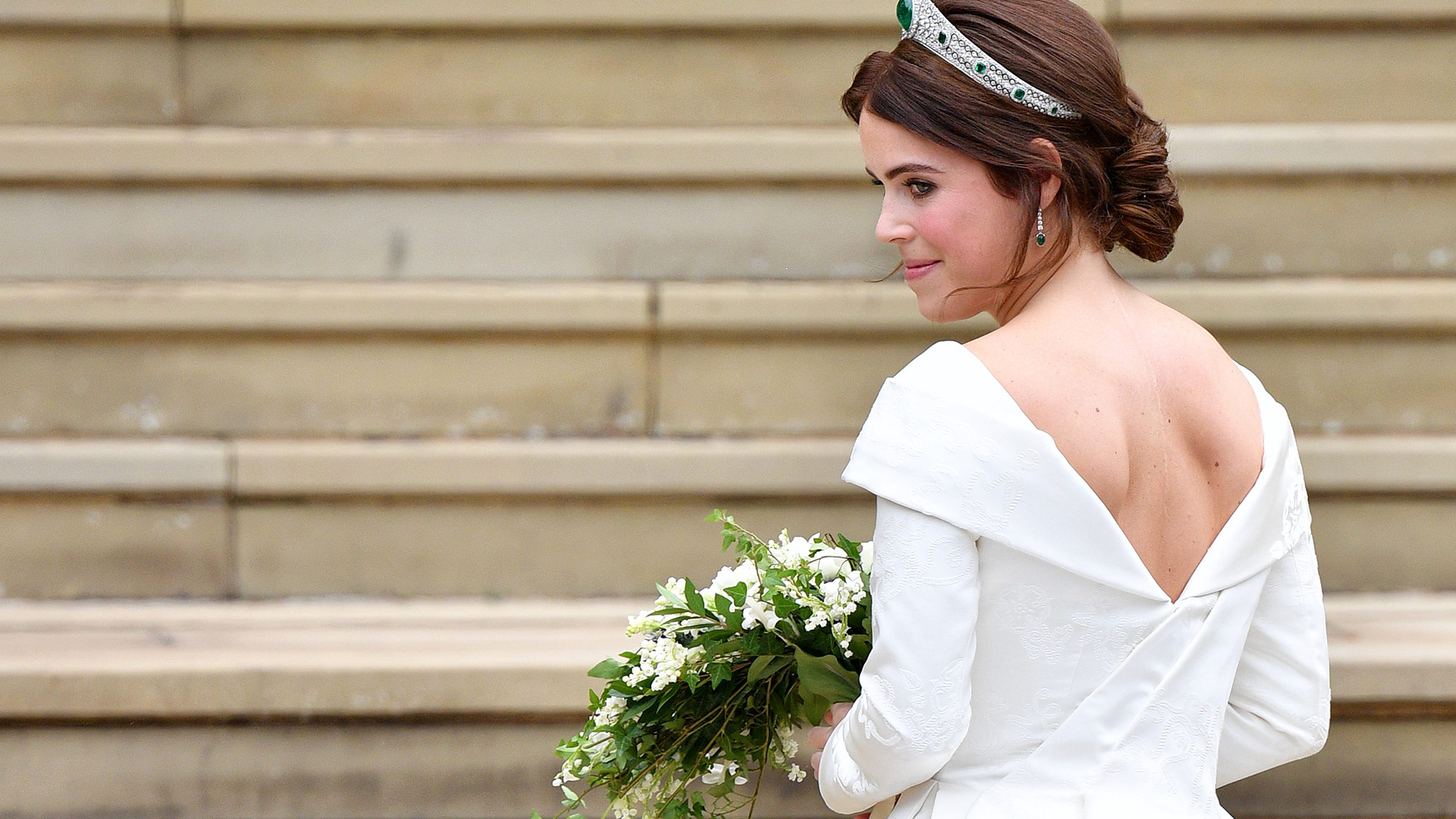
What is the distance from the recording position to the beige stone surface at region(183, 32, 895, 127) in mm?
3953

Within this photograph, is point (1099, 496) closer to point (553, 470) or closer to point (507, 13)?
point (553, 470)

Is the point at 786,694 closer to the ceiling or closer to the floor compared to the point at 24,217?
closer to the floor

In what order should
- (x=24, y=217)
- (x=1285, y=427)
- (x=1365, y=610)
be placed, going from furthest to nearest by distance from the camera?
(x=24, y=217) → (x=1365, y=610) → (x=1285, y=427)

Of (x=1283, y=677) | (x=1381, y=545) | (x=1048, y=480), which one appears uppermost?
(x=1048, y=480)

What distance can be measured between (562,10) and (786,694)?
2630mm

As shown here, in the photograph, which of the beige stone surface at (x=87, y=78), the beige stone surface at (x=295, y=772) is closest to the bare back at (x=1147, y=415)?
the beige stone surface at (x=295, y=772)

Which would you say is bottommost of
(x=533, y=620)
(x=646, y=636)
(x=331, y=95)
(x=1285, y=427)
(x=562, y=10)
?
(x=533, y=620)

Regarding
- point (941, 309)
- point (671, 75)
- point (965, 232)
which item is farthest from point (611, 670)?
point (671, 75)

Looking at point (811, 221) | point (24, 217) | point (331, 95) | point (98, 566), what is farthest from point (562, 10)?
point (98, 566)

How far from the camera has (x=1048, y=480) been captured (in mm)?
1507

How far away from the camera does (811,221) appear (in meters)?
3.90

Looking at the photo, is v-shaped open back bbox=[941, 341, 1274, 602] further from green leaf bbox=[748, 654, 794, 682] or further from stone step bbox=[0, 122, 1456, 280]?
stone step bbox=[0, 122, 1456, 280]

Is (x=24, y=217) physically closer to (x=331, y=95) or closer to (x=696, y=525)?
(x=331, y=95)

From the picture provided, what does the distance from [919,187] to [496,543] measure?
238cm
